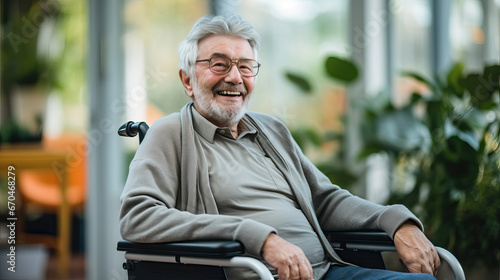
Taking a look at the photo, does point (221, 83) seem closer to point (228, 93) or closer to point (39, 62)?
point (228, 93)

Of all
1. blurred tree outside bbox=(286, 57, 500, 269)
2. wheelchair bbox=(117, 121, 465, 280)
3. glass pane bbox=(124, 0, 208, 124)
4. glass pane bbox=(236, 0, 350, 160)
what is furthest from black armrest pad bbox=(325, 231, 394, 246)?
glass pane bbox=(124, 0, 208, 124)

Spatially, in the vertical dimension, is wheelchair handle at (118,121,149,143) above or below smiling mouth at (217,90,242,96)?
below

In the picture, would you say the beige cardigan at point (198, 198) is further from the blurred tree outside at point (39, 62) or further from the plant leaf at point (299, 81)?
the blurred tree outside at point (39, 62)

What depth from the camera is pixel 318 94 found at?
3887 mm

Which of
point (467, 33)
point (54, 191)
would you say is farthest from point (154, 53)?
point (467, 33)

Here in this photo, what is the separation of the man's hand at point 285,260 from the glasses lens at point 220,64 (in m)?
0.59

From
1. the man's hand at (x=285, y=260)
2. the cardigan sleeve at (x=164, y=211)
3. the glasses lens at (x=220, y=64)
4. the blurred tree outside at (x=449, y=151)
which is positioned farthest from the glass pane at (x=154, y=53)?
the man's hand at (x=285, y=260)

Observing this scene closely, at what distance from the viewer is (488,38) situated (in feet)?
11.5

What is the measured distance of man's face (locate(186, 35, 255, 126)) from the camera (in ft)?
6.01

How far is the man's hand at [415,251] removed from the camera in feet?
5.49

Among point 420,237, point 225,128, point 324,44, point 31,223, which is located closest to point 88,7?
point 324,44

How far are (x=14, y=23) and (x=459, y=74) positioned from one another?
3.24 metres

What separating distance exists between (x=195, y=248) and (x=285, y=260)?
219 millimetres

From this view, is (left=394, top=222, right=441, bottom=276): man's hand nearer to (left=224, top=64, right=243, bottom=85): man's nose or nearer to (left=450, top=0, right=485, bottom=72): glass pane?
(left=224, top=64, right=243, bottom=85): man's nose
